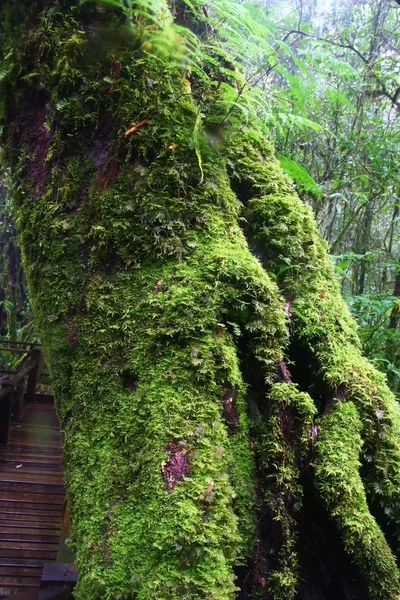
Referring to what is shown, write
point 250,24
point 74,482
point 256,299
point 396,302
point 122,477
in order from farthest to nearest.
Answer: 1. point 396,302
2. point 250,24
3. point 256,299
4. point 74,482
5. point 122,477

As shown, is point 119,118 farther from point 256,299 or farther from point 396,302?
point 396,302

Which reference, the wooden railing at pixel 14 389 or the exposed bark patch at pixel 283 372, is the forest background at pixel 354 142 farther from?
the wooden railing at pixel 14 389

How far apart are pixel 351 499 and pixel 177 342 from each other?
2.71 ft

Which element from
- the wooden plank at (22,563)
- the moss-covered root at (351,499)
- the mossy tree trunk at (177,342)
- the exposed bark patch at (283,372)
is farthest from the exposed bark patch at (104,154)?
the wooden plank at (22,563)

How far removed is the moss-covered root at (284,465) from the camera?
1372mm

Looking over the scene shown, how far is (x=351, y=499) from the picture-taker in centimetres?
148

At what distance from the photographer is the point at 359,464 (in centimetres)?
156

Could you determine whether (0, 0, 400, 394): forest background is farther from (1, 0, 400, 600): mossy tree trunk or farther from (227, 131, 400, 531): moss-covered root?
(1, 0, 400, 600): mossy tree trunk

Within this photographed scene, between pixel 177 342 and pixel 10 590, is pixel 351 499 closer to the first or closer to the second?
pixel 177 342

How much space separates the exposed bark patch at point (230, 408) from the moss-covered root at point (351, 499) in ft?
1.10

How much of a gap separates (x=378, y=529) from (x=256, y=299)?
3.03 feet

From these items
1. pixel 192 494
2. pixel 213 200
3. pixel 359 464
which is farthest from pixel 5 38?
pixel 359 464

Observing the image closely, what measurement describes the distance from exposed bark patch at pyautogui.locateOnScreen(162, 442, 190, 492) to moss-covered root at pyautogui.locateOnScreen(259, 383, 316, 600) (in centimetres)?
34

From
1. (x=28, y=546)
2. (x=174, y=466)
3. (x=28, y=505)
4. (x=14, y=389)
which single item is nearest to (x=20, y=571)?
(x=28, y=546)
